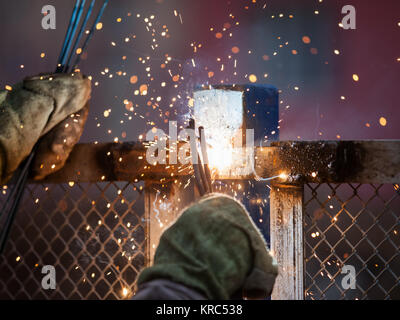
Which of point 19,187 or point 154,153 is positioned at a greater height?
point 154,153

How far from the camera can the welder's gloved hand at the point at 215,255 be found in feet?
3.23

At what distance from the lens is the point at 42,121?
198cm

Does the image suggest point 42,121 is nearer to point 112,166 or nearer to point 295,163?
point 112,166

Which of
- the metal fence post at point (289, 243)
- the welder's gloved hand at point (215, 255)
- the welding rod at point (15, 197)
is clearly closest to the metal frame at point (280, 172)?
the metal fence post at point (289, 243)

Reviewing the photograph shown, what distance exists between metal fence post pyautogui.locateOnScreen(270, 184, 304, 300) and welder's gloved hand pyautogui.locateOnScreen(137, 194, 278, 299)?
2.26 feet

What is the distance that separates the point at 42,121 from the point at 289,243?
5.06ft

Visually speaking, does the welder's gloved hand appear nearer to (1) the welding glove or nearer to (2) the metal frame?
(2) the metal frame

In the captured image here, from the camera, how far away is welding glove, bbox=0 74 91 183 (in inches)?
75.4

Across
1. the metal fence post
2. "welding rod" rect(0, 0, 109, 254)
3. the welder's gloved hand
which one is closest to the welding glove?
"welding rod" rect(0, 0, 109, 254)

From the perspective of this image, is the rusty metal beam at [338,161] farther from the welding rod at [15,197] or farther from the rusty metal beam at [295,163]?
the welding rod at [15,197]

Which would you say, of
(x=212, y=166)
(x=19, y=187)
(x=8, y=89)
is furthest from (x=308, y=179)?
(x=8, y=89)
